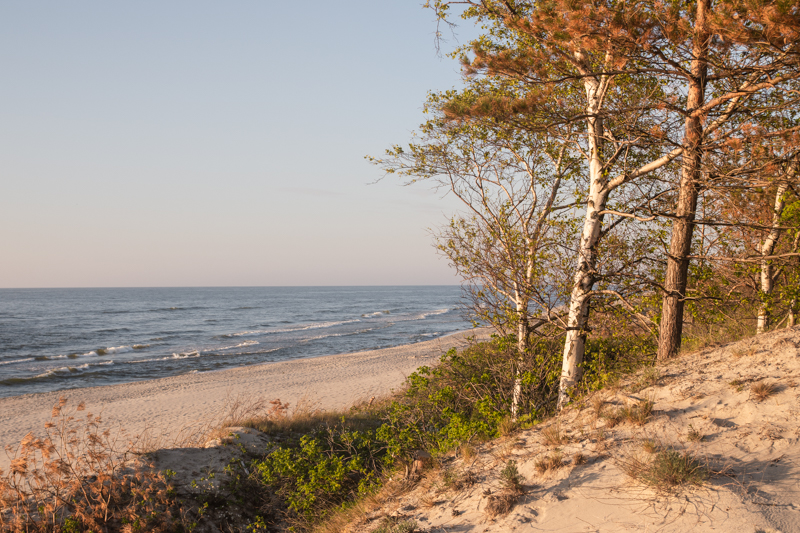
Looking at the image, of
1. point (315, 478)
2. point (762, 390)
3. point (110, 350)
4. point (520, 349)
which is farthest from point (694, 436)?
point (110, 350)

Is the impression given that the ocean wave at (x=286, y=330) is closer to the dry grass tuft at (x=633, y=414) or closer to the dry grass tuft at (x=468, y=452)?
the dry grass tuft at (x=468, y=452)

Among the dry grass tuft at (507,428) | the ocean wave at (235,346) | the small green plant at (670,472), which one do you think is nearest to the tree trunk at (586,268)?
the dry grass tuft at (507,428)

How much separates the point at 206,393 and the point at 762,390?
2097 cm

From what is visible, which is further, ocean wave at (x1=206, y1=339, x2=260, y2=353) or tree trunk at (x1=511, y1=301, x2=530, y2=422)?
ocean wave at (x1=206, y1=339, x2=260, y2=353)

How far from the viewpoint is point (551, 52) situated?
7324 millimetres

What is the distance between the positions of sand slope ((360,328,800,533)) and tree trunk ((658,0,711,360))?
77 centimetres

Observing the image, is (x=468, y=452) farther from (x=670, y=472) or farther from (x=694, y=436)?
(x=694, y=436)

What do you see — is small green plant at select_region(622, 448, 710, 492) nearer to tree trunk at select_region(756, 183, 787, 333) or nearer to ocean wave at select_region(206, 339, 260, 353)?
tree trunk at select_region(756, 183, 787, 333)

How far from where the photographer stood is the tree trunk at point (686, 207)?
623 centimetres

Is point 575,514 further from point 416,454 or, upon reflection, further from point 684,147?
point 684,147

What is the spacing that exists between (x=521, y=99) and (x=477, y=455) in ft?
19.1

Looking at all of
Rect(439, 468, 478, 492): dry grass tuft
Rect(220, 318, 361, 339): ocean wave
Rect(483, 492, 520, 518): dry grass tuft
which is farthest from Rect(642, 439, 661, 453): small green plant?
Rect(220, 318, 361, 339): ocean wave

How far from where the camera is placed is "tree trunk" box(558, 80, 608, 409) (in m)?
7.62

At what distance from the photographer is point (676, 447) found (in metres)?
4.86
